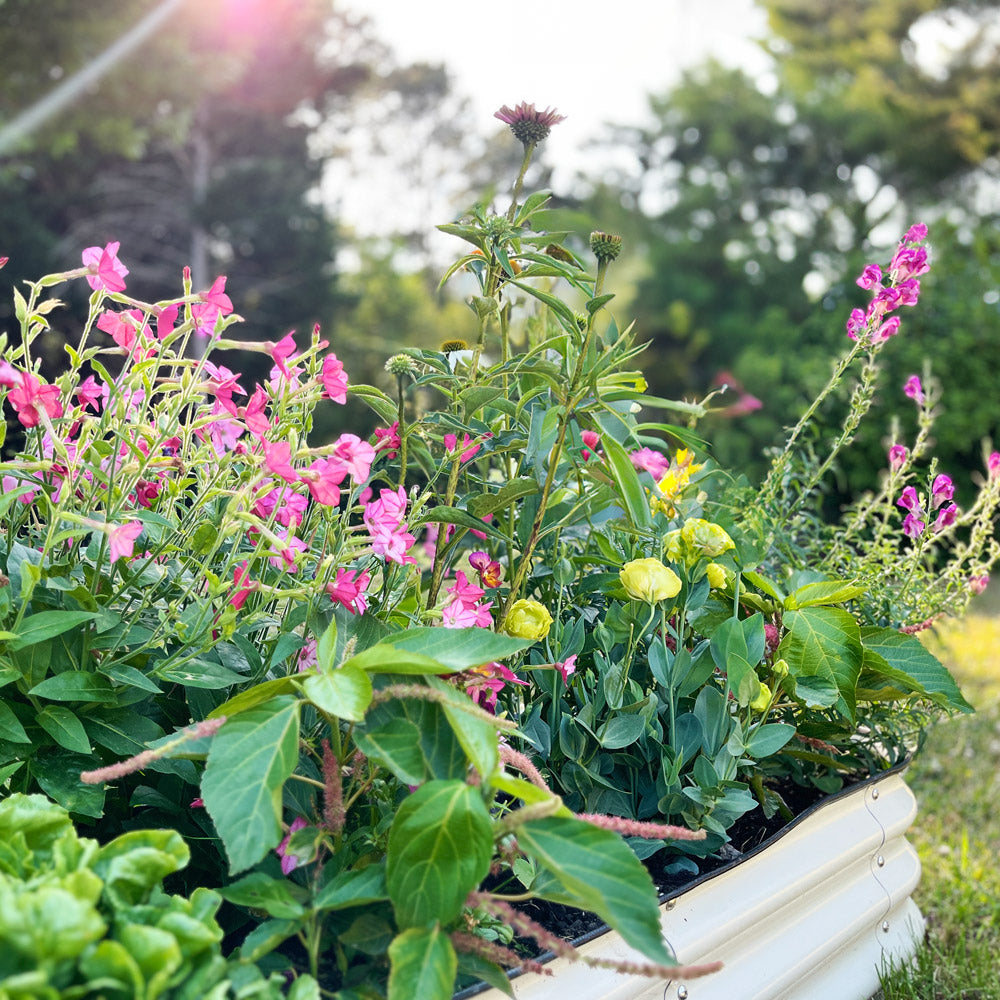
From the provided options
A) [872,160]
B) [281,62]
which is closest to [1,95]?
[281,62]

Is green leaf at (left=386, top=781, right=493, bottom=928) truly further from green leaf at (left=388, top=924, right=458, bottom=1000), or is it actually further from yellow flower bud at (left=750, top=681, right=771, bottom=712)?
yellow flower bud at (left=750, top=681, right=771, bottom=712)

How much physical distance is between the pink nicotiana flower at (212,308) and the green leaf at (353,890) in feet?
1.80

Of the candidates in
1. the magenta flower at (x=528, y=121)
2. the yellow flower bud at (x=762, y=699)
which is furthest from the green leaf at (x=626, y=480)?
the magenta flower at (x=528, y=121)

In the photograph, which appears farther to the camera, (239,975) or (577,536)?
(577,536)

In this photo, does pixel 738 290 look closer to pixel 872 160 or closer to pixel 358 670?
pixel 872 160

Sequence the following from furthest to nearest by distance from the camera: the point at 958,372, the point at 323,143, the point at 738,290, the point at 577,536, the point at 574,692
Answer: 1. the point at 323,143
2. the point at 738,290
3. the point at 958,372
4. the point at 577,536
5. the point at 574,692

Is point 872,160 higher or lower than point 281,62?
lower

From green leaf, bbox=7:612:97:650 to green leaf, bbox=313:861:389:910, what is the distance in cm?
34

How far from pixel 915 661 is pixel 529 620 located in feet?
1.97

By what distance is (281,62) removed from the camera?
541 inches

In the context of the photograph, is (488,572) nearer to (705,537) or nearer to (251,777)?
(705,537)

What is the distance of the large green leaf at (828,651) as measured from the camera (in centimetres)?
117

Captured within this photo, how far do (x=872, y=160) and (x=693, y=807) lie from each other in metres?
15.0

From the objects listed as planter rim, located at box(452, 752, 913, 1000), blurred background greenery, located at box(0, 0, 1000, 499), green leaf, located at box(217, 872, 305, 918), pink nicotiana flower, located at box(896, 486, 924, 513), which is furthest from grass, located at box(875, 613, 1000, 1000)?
blurred background greenery, located at box(0, 0, 1000, 499)
